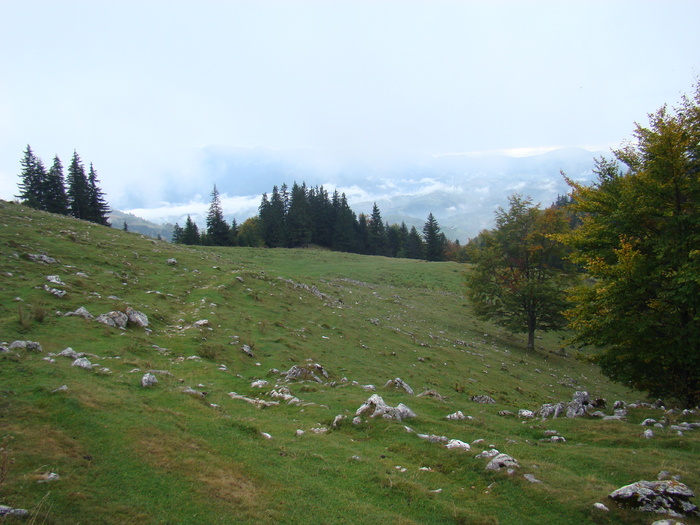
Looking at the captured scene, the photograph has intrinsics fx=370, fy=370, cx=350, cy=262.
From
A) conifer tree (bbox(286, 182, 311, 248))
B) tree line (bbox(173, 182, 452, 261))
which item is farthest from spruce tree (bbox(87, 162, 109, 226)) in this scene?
conifer tree (bbox(286, 182, 311, 248))

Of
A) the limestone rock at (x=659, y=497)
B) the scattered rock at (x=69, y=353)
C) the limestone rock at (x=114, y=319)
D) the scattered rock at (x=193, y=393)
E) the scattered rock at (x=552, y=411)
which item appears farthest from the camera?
the limestone rock at (x=114, y=319)

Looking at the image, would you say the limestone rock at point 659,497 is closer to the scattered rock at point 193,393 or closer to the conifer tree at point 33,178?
the scattered rock at point 193,393

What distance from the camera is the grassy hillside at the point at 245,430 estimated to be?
→ 6934 millimetres

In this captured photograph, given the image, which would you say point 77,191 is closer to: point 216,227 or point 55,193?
point 55,193

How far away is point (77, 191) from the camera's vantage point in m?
66.3

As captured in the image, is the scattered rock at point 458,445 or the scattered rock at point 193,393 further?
the scattered rock at point 193,393

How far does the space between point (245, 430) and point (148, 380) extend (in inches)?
155

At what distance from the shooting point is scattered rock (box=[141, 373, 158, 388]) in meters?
11.5

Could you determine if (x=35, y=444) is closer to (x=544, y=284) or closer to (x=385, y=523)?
(x=385, y=523)

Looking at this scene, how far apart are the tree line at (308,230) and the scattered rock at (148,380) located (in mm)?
80626

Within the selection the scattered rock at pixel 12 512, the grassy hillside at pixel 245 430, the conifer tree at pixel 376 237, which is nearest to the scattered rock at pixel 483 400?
the grassy hillside at pixel 245 430

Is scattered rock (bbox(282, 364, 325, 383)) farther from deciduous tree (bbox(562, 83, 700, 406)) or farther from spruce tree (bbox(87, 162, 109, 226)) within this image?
spruce tree (bbox(87, 162, 109, 226))

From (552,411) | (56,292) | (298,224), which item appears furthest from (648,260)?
(298,224)

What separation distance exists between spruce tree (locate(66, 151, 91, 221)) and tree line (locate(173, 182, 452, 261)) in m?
23.0
